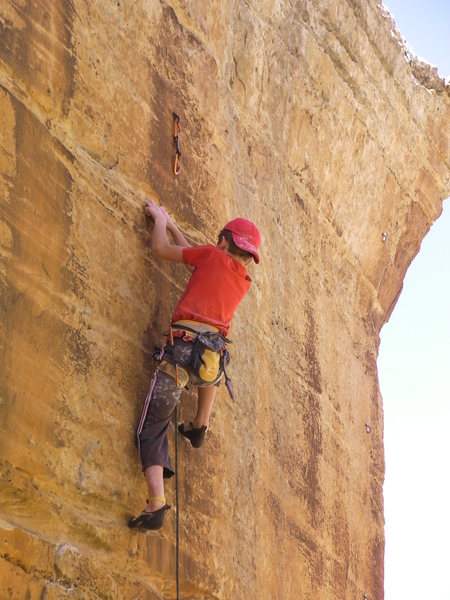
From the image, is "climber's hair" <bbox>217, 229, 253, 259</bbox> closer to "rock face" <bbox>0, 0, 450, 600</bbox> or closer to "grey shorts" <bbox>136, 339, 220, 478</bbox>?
"rock face" <bbox>0, 0, 450, 600</bbox>

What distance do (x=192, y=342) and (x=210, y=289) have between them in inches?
16.1

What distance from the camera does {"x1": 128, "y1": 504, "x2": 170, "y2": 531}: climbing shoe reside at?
7.44m

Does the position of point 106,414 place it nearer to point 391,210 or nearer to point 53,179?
point 53,179

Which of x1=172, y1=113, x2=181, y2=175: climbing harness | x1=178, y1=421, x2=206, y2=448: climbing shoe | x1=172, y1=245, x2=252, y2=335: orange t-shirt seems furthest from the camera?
x1=172, y1=113, x2=181, y2=175: climbing harness

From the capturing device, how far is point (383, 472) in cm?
1345

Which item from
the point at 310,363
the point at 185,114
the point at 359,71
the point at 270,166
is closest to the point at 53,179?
the point at 185,114

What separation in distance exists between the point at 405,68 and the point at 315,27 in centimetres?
196

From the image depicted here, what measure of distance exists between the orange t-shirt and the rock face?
1.12ft

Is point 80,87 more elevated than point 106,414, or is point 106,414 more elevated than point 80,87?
point 80,87

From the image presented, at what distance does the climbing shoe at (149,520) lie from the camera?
7441 mm

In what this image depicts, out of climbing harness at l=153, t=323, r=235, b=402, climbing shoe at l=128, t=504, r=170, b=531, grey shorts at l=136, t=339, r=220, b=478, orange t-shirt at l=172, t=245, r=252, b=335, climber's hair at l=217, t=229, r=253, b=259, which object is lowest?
climbing shoe at l=128, t=504, r=170, b=531

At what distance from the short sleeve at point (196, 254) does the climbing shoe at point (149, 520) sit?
5.29 ft

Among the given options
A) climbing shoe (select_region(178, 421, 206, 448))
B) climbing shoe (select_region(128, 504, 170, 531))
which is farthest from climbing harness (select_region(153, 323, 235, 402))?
climbing shoe (select_region(128, 504, 170, 531))

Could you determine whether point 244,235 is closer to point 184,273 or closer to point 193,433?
point 184,273
